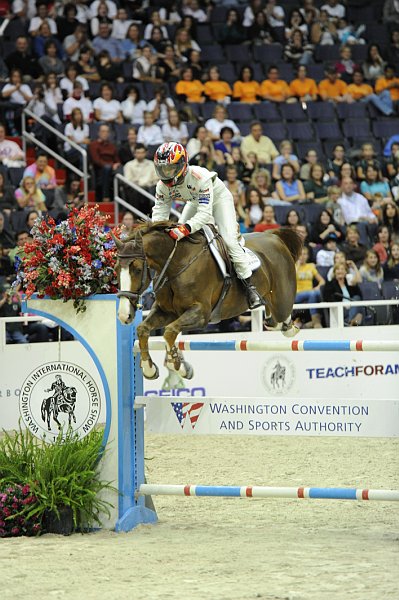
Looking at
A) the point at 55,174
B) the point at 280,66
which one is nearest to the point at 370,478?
the point at 55,174

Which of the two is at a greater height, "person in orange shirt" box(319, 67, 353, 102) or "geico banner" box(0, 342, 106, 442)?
"person in orange shirt" box(319, 67, 353, 102)

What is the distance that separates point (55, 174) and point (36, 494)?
8.10 meters

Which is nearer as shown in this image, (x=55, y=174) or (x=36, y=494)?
(x=36, y=494)

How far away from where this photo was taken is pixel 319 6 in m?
19.6

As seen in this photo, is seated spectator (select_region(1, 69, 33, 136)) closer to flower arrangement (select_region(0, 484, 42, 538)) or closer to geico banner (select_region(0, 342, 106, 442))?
geico banner (select_region(0, 342, 106, 442))

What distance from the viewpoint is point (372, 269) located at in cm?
1401

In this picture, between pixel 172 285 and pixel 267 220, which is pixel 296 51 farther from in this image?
pixel 172 285

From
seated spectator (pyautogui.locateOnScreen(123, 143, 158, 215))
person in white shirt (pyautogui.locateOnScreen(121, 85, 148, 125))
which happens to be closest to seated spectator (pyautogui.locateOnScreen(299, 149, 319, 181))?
person in white shirt (pyautogui.locateOnScreen(121, 85, 148, 125))

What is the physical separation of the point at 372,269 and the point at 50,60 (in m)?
5.39

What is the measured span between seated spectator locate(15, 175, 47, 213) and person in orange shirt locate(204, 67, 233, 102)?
444 cm

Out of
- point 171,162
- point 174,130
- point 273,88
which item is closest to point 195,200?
point 171,162

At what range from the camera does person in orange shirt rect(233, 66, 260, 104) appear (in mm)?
17109

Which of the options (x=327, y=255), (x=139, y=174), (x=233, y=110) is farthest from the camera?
(x=233, y=110)

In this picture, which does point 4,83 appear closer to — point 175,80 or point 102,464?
point 175,80
